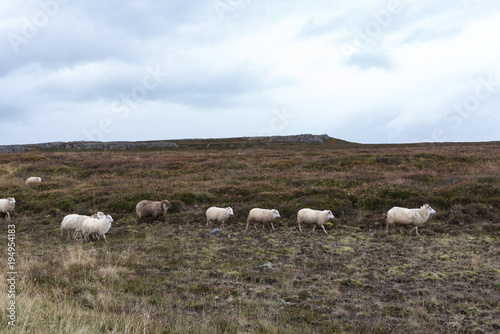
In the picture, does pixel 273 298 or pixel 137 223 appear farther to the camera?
pixel 137 223

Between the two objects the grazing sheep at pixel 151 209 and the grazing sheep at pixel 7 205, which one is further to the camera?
the grazing sheep at pixel 7 205

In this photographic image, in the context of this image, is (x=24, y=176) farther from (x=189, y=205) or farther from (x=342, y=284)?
(x=342, y=284)

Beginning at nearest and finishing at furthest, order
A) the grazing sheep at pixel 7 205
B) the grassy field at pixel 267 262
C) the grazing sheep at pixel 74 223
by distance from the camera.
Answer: the grassy field at pixel 267 262 < the grazing sheep at pixel 74 223 < the grazing sheep at pixel 7 205

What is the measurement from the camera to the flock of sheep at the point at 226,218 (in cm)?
1448

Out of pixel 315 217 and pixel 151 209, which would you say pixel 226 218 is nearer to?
pixel 151 209

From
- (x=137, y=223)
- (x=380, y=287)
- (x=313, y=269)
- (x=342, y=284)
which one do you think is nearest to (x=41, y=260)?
(x=137, y=223)

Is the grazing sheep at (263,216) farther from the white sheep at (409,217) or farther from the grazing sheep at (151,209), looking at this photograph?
the white sheep at (409,217)

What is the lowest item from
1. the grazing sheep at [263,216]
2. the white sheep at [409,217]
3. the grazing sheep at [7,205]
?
the grazing sheep at [7,205]

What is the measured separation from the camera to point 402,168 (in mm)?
29156

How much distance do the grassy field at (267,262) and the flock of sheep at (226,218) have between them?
0.57 meters

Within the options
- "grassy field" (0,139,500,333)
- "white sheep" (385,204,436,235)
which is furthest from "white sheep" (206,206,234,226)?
"white sheep" (385,204,436,235)

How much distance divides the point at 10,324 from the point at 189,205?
15.7 meters

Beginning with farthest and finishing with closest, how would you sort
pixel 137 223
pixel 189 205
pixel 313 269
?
pixel 189 205 < pixel 137 223 < pixel 313 269

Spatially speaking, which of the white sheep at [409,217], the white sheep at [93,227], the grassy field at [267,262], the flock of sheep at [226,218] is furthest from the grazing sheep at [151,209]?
the white sheep at [409,217]
